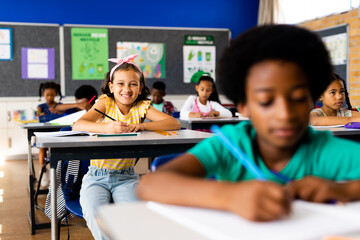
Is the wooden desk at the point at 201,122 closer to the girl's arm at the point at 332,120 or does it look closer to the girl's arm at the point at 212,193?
the girl's arm at the point at 332,120

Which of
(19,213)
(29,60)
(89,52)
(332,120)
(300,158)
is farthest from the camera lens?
(89,52)

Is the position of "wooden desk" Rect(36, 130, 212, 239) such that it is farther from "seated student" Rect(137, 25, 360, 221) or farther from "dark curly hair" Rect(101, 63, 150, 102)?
"seated student" Rect(137, 25, 360, 221)

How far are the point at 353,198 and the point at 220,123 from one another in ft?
9.81

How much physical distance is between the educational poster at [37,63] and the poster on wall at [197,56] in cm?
199

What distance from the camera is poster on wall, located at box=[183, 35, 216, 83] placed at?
6477mm

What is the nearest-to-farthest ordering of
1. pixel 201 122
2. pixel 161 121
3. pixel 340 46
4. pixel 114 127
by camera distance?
1. pixel 114 127
2. pixel 161 121
3. pixel 201 122
4. pixel 340 46

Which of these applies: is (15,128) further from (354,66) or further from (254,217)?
(254,217)

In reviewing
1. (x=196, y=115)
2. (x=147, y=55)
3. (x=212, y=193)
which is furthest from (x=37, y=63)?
(x=212, y=193)

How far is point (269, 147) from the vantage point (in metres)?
0.82

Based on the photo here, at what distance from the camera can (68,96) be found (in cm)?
603

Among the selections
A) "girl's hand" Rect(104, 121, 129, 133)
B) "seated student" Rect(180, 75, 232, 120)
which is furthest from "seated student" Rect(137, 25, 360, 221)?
"seated student" Rect(180, 75, 232, 120)

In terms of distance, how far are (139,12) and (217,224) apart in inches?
241

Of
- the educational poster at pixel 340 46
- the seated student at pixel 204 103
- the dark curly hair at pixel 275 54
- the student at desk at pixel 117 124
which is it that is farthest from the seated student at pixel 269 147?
the educational poster at pixel 340 46

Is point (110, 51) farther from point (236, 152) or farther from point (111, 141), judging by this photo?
point (236, 152)
